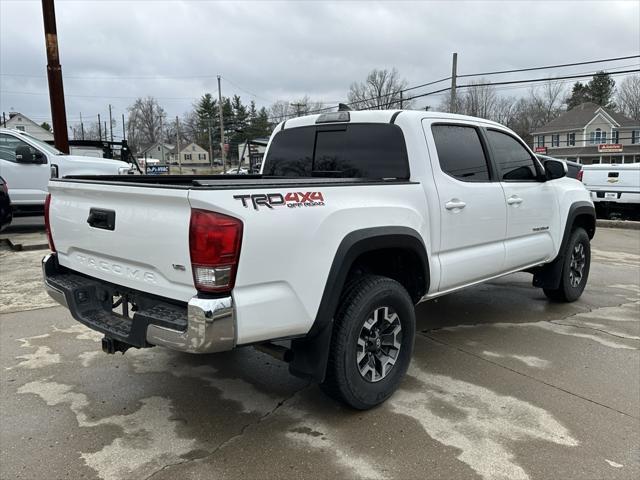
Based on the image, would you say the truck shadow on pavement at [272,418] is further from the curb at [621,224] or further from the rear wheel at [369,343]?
the curb at [621,224]

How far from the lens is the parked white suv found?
32.6 feet

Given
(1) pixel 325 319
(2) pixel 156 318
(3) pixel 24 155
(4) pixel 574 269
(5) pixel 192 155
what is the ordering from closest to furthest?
1. (2) pixel 156 318
2. (1) pixel 325 319
3. (4) pixel 574 269
4. (3) pixel 24 155
5. (5) pixel 192 155

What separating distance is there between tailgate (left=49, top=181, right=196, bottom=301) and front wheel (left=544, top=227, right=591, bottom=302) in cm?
444

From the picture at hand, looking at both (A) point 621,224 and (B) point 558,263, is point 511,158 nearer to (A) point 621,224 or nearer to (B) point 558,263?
(B) point 558,263

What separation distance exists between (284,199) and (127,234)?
0.91 meters

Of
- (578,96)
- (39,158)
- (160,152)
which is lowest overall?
(39,158)

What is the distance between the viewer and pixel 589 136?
53344 mm

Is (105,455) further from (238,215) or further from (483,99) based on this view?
(483,99)

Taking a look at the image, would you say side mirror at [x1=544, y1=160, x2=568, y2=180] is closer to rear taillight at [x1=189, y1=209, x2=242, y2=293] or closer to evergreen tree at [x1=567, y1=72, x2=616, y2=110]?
rear taillight at [x1=189, y1=209, x2=242, y2=293]

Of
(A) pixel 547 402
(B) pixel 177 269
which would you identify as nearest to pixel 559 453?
(A) pixel 547 402

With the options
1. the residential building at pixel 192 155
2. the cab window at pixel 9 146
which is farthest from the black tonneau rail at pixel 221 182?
the residential building at pixel 192 155

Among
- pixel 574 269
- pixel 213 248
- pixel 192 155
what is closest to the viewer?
pixel 213 248

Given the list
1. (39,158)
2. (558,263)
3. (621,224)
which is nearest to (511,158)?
(558,263)

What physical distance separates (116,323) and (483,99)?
218 ft
